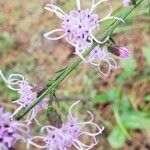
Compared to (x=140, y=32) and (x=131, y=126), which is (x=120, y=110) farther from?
(x=140, y=32)

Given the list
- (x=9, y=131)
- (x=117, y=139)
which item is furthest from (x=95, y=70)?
(x=9, y=131)

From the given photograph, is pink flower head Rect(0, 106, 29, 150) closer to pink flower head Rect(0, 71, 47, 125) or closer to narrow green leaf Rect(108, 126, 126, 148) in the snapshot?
pink flower head Rect(0, 71, 47, 125)

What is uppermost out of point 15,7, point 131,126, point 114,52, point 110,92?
point 15,7

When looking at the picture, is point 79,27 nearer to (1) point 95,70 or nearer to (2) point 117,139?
(2) point 117,139

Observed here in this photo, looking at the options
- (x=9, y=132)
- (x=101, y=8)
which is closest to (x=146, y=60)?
(x=101, y=8)

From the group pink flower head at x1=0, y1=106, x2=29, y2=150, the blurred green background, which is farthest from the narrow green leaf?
pink flower head at x1=0, y1=106, x2=29, y2=150
